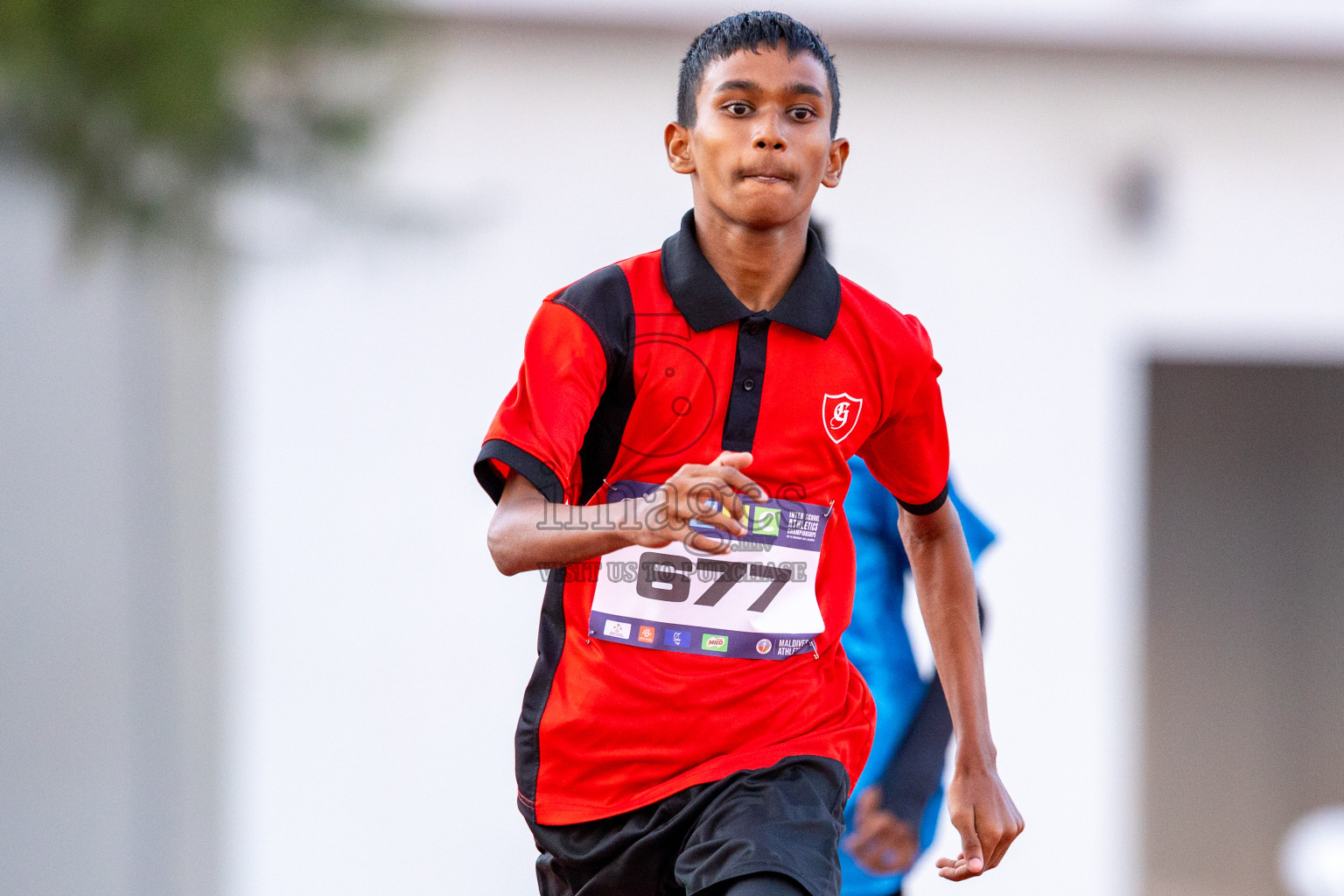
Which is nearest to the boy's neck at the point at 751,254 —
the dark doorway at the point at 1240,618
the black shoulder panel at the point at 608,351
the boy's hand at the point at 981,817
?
the black shoulder panel at the point at 608,351

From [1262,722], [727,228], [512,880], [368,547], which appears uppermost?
[727,228]

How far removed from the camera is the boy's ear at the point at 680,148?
1.70 metres

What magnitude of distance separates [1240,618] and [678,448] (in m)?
5.17

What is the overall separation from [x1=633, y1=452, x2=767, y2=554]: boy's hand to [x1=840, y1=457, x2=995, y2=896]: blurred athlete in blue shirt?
4.08ft

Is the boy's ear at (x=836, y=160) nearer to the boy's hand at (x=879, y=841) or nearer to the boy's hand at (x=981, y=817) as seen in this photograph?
the boy's hand at (x=981, y=817)

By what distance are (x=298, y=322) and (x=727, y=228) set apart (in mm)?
3644

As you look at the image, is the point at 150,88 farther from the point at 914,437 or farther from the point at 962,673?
the point at 962,673

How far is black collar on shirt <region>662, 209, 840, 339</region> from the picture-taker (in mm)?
1640

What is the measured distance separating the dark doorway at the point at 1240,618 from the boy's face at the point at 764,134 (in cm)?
467

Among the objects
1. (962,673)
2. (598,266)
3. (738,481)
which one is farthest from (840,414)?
(598,266)

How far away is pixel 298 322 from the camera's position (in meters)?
5.01

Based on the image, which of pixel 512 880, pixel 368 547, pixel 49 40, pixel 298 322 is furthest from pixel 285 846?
pixel 49 40

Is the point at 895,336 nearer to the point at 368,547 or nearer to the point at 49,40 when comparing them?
the point at 49,40

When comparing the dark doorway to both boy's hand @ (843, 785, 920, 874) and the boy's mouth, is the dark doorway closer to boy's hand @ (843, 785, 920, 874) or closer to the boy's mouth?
boy's hand @ (843, 785, 920, 874)
